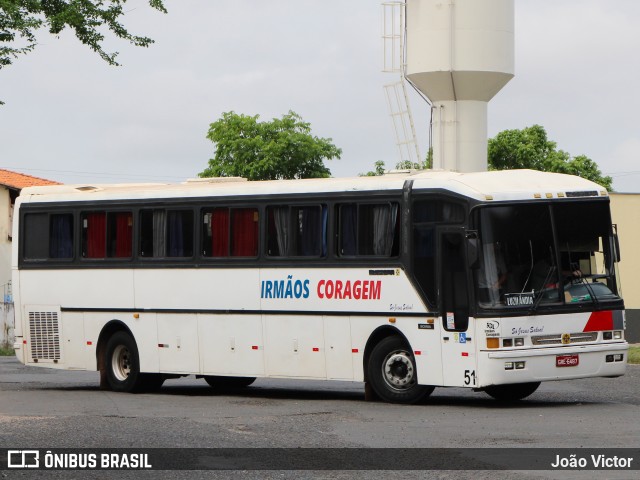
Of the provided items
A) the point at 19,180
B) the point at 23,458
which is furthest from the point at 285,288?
the point at 19,180

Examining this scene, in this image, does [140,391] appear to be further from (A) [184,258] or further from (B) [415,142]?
(B) [415,142]

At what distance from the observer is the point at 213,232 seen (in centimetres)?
2153

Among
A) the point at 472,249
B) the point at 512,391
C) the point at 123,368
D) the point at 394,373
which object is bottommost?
the point at 512,391

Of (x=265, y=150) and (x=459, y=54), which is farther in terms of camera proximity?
(x=265, y=150)

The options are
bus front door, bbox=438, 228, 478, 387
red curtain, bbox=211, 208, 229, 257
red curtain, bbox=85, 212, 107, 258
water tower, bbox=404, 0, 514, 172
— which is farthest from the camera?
water tower, bbox=404, 0, 514, 172

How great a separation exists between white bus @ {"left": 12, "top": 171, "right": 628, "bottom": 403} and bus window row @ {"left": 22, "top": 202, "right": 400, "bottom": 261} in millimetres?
25

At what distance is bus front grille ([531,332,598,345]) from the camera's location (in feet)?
60.0

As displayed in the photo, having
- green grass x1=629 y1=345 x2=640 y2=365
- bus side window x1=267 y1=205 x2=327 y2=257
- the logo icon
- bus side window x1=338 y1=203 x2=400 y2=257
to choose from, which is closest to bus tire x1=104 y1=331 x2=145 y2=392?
bus side window x1=267 y1=205 x2=327 y2=257

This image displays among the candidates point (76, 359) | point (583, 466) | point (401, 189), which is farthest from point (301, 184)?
point (583, 466)

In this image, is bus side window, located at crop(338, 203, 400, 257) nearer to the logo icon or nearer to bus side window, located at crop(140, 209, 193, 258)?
bus side window, located at crop(140, 209, 193, 258)

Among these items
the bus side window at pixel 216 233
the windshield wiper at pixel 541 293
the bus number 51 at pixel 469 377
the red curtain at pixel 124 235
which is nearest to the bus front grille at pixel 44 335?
the red curtain at pixel 124 235

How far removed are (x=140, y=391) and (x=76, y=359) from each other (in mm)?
1283

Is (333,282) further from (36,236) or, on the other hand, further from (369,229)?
(36,236)

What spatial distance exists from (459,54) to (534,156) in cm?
4275
